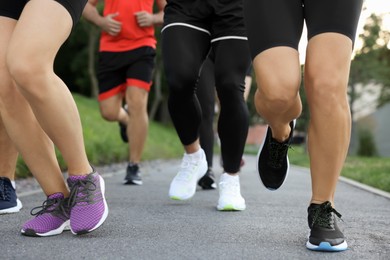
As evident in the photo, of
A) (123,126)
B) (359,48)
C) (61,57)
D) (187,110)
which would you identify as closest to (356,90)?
(359,48)

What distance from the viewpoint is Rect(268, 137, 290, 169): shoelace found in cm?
347

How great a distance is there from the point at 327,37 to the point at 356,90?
33.4 m

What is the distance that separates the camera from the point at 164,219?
359cm

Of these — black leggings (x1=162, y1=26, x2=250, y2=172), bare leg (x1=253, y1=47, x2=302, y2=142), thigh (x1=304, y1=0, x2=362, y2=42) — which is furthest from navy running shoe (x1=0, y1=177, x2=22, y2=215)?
thigh (x1=304, y1=0, x2=362, y2=42)

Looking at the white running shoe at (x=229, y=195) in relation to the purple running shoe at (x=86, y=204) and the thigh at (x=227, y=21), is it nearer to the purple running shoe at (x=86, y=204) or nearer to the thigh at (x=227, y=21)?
the thigh at (x=227, y=21)

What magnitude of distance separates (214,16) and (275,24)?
3.89ft

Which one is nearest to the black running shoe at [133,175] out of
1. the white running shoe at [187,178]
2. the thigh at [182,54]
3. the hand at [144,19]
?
the hand at [144,19]

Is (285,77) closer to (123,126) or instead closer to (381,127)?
(123,126)

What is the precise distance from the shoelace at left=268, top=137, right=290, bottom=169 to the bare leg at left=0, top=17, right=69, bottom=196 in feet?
3.83

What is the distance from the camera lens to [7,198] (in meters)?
3.74

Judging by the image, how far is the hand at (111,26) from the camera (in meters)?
6.23

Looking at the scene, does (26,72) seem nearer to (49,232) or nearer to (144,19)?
(49,232)

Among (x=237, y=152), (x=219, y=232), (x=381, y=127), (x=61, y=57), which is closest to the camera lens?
(x=219, y=232)

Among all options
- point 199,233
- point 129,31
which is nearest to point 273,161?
point 199,233
